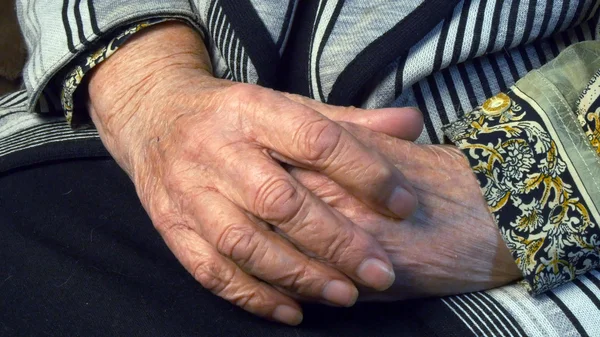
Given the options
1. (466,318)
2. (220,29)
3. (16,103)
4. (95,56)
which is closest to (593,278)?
(466,318)

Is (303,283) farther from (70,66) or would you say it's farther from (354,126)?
(70,66)

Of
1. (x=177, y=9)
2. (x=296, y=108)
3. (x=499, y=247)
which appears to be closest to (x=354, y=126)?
(x=296, y=108)

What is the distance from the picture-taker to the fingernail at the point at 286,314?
0.59 meters

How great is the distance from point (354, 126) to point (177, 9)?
326 mm

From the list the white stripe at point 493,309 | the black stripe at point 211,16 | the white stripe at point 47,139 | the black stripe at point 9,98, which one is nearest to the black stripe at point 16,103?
the black stripe at point 9,98

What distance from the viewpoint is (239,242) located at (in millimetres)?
573

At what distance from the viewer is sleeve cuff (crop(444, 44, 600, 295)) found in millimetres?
605

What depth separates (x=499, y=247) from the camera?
0.62 m

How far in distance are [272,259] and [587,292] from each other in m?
0.29

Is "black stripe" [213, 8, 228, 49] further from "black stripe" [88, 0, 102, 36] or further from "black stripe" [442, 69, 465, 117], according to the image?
"black stripe" [442, 69, 465, 117]

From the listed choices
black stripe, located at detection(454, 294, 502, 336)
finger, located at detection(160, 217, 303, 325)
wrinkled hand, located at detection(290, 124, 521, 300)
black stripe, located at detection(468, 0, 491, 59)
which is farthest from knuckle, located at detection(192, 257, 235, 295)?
black stripe, located at detection(468, 0, 491, 59)

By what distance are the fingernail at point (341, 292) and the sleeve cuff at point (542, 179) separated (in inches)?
6.0

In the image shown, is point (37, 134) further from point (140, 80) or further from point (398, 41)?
point (398, 41)

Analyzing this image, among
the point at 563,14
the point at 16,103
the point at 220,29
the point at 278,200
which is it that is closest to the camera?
the point at 278,200
